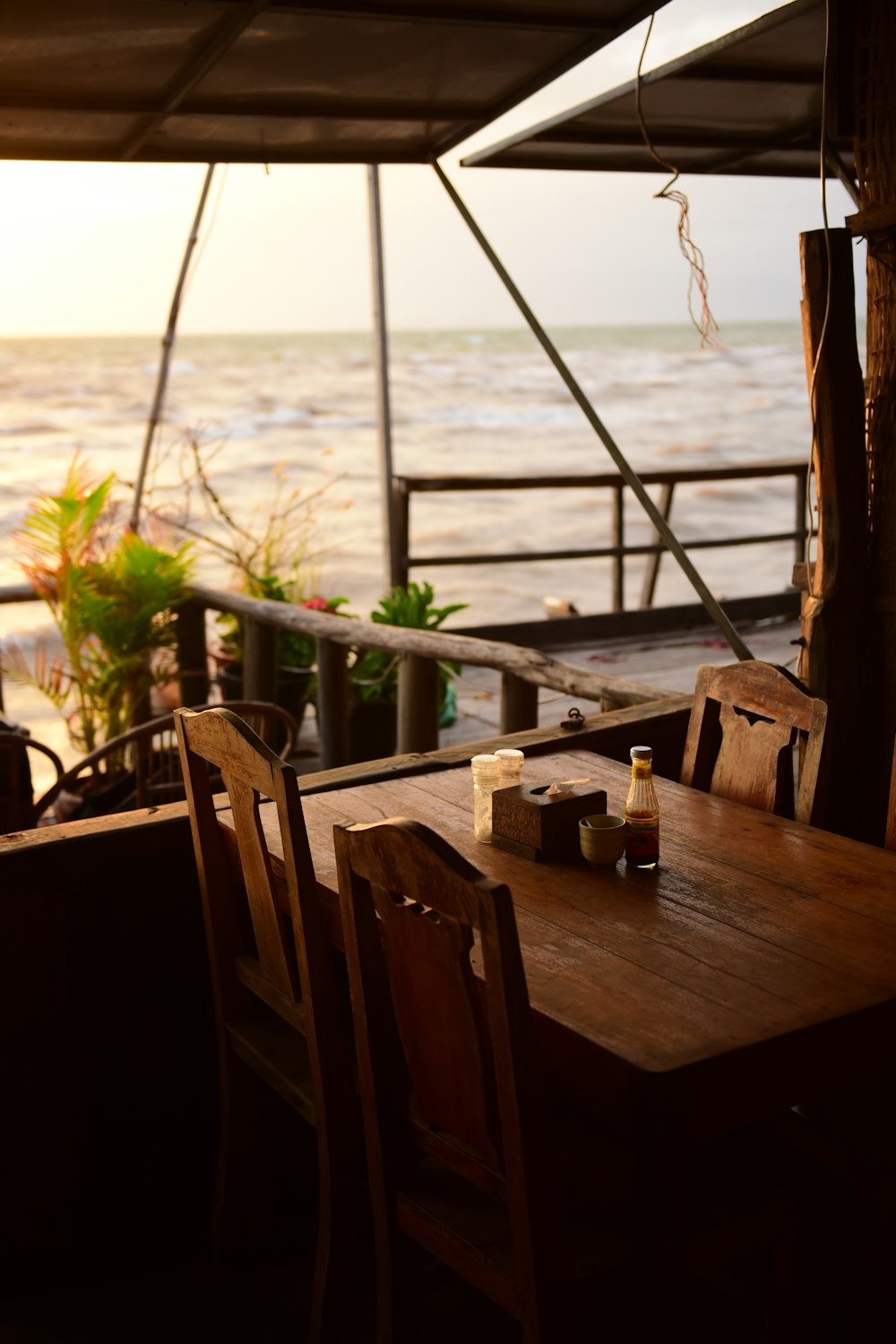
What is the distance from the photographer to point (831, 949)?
194cm

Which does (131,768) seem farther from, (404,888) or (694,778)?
(404,888)

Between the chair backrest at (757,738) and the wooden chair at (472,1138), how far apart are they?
944 mm

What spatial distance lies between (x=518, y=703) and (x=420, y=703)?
54 centimetres

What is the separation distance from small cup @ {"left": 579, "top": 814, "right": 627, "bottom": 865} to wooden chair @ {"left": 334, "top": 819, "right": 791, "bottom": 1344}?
1.51 ft

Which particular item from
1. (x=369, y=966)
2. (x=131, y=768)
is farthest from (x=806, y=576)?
(x=131, y=768)

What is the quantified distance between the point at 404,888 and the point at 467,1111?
329 millimetres

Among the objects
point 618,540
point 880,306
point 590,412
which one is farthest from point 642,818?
point 618,540

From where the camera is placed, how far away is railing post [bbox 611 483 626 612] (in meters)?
7.84

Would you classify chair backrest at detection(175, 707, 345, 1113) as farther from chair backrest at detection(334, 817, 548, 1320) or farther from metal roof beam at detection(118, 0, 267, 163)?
metal roof beam at detection(118, 0, 267, 163)

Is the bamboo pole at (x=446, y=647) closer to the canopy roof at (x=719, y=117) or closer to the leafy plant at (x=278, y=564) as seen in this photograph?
the leafy plant at (x=278, y=564)

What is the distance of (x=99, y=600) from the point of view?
227 inches

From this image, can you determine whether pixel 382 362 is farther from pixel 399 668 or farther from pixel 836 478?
pixel 836 478

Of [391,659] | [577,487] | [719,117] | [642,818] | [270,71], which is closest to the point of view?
[642,818]

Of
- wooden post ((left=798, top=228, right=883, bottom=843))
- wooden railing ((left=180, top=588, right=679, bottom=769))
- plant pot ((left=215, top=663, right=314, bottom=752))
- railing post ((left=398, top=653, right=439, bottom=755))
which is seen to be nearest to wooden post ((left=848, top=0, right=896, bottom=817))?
wooden post ((left=798, top=228, right=883, bottom=843))
